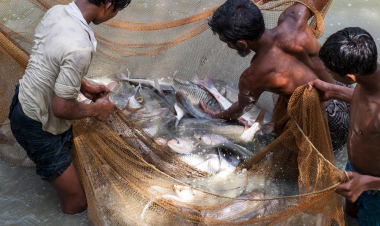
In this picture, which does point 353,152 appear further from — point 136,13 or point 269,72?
point 136,13

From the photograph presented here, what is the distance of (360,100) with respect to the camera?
2.66 metres

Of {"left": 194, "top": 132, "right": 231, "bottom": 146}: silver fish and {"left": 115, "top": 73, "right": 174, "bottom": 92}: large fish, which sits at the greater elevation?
{"left": 115, "top": 73, "right": 174, "bottom": 92}: large fish

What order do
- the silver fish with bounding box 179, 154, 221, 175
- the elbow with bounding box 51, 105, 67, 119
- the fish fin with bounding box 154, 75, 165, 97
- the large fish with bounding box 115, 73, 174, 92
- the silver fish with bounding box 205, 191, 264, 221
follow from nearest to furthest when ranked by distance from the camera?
the elbow with bounding box 51, 105, 67, 119 < the silver fish with bounding box 205, 191, 264, 221 < the silver fish with bounding box 179, 154, 221, 175 < the fish fin with bounding box 154, 75, 165, 97 < the large fish with bounding box 115, 73, 174, 92

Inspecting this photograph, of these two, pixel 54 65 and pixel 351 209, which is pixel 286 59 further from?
pixel 54 65

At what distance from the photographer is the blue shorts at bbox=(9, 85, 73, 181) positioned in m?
2.80

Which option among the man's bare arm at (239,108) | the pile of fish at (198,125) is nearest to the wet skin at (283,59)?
the man's bare arm at (239,108)

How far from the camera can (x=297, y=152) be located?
3119mm

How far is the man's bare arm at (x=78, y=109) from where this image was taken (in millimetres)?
2434

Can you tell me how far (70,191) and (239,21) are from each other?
86.7 inches

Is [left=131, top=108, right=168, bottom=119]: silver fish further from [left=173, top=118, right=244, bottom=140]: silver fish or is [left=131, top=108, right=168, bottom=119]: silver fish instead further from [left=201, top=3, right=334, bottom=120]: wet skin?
[left=201, top=3, right=334, bottom=120]: wet skin

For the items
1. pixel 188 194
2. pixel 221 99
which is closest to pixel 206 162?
pixel 188 194

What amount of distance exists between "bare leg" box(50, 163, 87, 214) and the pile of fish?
937 mm

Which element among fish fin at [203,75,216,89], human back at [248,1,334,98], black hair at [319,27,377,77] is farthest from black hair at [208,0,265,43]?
fish fin at [203,75,216,89]

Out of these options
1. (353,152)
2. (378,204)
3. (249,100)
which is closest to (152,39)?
(249,100)
